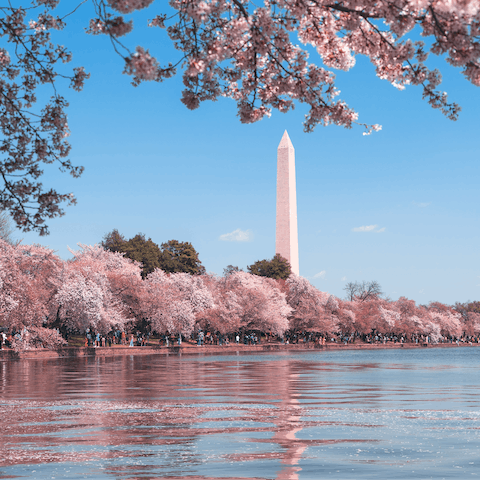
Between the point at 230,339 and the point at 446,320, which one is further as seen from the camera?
the point at 446,320

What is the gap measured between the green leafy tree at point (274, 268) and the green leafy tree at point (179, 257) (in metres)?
9.61

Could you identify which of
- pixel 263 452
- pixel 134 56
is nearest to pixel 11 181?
pixel 134 56

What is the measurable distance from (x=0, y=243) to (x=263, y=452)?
147 feet

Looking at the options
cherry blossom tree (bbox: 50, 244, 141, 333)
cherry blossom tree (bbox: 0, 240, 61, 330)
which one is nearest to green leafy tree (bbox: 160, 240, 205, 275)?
cherry blossom tree (bbox: 50, 244, 141, 333)

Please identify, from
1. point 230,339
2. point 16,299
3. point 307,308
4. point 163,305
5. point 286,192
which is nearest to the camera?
point 16,299

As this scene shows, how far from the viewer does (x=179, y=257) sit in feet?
319

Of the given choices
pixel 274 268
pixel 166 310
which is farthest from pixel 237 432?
pixel 274 268

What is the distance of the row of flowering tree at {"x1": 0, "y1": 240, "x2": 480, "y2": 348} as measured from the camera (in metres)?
45.4

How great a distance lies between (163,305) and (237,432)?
5172cm

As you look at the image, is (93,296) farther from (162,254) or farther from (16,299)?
(162,254)

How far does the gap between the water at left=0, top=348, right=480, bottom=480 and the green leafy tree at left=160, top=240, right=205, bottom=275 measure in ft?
240

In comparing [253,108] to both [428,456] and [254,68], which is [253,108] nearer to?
[254,68]

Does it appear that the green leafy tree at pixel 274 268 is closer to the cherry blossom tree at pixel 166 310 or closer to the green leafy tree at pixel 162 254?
the green leafy tree at pixel 162 254

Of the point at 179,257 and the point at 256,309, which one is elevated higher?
the point at 179,257
